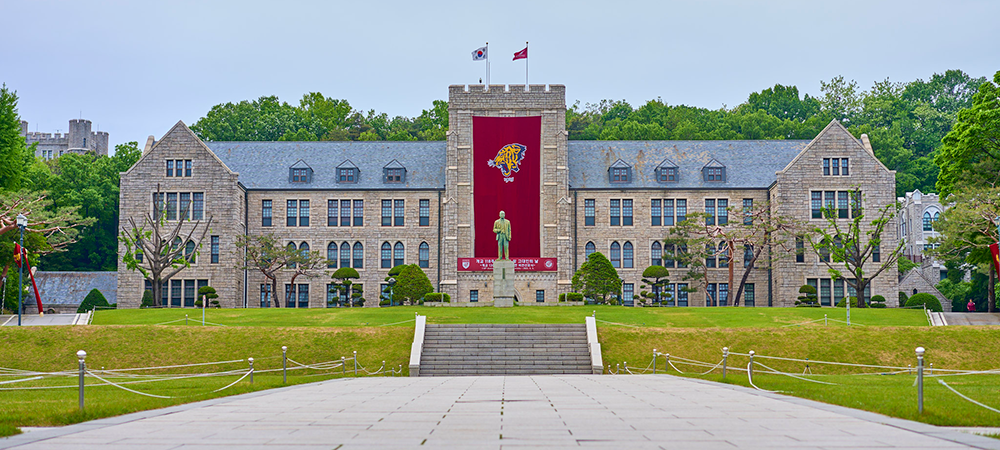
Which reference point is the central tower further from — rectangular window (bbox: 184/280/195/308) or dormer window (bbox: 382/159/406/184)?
rectangular window (bbox: 184/280/195/308)

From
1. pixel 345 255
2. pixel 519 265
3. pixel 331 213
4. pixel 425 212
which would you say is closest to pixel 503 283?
pixel 519 265

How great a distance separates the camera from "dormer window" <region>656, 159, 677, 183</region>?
67125 mm

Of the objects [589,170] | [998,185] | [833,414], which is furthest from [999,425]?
[589,170]

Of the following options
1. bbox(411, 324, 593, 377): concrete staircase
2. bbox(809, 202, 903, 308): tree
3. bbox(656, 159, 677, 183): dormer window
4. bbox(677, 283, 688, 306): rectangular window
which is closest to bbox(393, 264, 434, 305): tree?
bbox(411, 324, 593, 377): concrete staircase

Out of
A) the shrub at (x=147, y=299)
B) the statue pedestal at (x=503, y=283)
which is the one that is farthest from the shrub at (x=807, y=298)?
the shrub at (x=147, y=299)

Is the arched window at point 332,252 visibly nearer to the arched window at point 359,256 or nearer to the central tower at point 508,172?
the arched window at point 359,256

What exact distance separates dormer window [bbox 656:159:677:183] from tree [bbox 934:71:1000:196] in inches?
796

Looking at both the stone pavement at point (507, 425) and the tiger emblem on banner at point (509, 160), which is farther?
the tiger emblem on banner at point (509, 160)

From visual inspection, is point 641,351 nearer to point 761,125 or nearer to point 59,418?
point 59,418

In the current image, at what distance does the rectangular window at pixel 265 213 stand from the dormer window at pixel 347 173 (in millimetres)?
5682

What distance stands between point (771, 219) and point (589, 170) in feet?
47.6

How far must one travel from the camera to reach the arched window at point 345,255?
66.7 meters

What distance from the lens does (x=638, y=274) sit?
65812mm

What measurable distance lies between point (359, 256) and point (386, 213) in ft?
12.7
